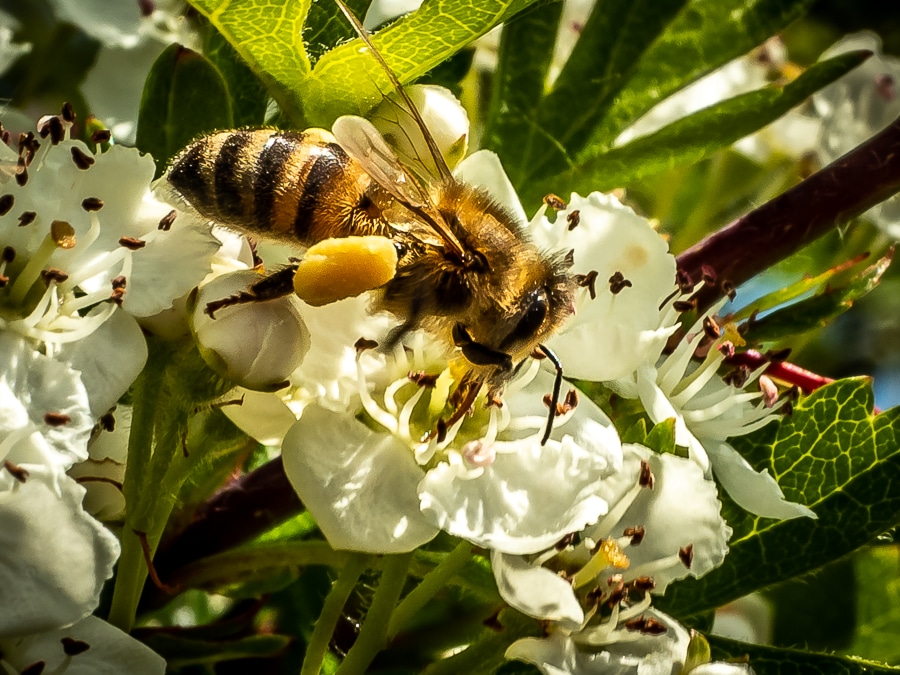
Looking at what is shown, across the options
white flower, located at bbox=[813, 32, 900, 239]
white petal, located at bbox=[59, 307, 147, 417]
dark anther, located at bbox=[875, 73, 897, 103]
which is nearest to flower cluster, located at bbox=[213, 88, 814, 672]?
white petal, located at bbox=[59, 307, 147, 417]

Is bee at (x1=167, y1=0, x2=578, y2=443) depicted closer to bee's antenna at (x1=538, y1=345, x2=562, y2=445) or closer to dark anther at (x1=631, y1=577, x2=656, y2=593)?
bee's antenna at (x1=538, y1=345, x2=562, y2=445)

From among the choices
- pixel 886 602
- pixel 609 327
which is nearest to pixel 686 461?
pixel 609 327

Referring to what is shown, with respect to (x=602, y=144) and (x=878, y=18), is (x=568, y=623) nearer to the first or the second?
(x=602, y=144)

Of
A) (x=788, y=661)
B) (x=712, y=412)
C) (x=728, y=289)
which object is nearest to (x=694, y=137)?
(x=728, y=289)

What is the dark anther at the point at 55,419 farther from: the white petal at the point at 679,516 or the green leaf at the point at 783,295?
the green leaf at the point at 783,295

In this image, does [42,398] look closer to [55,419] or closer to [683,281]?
[55,419]

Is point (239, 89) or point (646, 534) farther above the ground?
point (239, 89)
